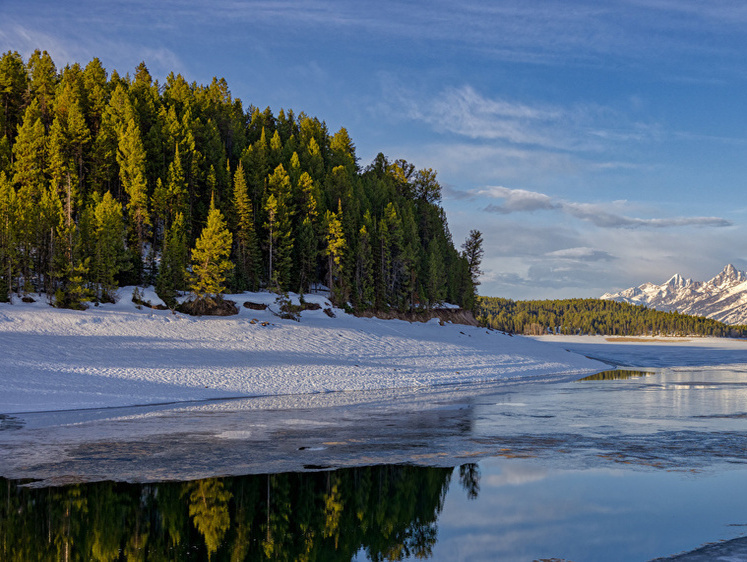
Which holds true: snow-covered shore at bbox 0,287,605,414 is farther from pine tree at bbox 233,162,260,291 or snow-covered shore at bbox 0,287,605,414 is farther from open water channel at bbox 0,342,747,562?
open water channel at bbox 0,342,747,562

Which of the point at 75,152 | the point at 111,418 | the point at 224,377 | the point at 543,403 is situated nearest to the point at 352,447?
the point at 111,418

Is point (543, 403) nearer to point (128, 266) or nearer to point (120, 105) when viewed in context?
point (128, 266)

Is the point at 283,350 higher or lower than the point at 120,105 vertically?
lower

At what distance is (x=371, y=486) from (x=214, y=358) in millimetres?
27905

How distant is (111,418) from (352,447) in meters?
10.6

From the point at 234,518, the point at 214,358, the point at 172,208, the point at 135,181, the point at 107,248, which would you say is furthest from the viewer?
the point at 172,208

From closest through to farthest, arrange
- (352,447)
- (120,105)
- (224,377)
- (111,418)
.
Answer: (352,447), (111,418), (224,377), (120,105)

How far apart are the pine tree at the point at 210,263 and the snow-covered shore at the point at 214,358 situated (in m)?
3.30

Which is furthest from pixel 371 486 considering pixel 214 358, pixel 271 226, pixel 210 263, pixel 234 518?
pixel 271 226

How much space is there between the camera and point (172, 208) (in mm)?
62188

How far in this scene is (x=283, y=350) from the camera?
4303 centimetres

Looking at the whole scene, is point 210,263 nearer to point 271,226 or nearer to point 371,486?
point 271,226

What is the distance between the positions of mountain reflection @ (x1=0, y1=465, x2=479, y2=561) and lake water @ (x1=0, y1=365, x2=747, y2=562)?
0.13 ft

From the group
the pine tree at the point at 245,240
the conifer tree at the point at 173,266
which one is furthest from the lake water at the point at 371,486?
the pine tree at the point at 245,240
